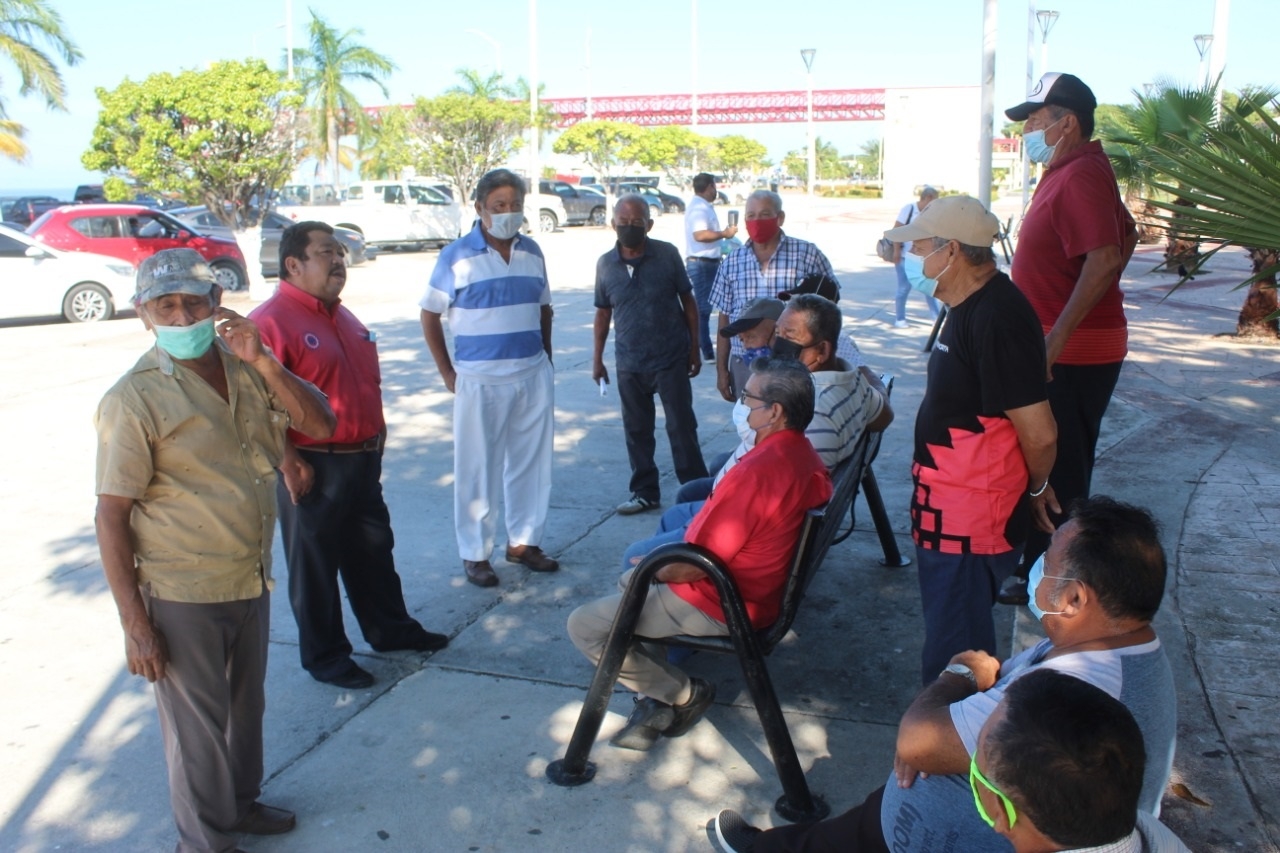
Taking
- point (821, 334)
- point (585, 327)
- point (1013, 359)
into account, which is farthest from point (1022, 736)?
point (585, 327)

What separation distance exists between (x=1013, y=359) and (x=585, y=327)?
34.8 ft

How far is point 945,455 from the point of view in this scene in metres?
3.20

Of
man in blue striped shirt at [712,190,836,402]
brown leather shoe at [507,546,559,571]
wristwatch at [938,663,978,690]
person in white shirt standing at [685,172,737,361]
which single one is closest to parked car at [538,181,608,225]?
person in white shirt standing at [685,172,737,361]

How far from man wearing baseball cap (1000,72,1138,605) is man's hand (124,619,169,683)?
9.92 ft

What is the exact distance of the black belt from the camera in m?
4.10

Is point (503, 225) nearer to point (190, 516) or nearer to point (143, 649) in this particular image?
point (190, 516)

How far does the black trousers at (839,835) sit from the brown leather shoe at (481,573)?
8.56 feet

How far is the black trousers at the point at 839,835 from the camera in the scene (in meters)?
2.58

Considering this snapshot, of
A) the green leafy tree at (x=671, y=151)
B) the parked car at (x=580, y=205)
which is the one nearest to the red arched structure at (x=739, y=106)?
the green leafy tree at (x=671, y=151)

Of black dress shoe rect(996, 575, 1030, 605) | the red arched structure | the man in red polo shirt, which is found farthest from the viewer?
the red arched structure

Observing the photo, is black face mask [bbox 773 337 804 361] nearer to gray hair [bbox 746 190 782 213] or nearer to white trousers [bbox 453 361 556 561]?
white trousers [bbox 453 361 556 561]

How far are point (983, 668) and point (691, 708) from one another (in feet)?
5.17

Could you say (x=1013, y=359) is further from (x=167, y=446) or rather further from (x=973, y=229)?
(x=167, y=446)

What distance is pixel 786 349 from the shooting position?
4.63 metres
